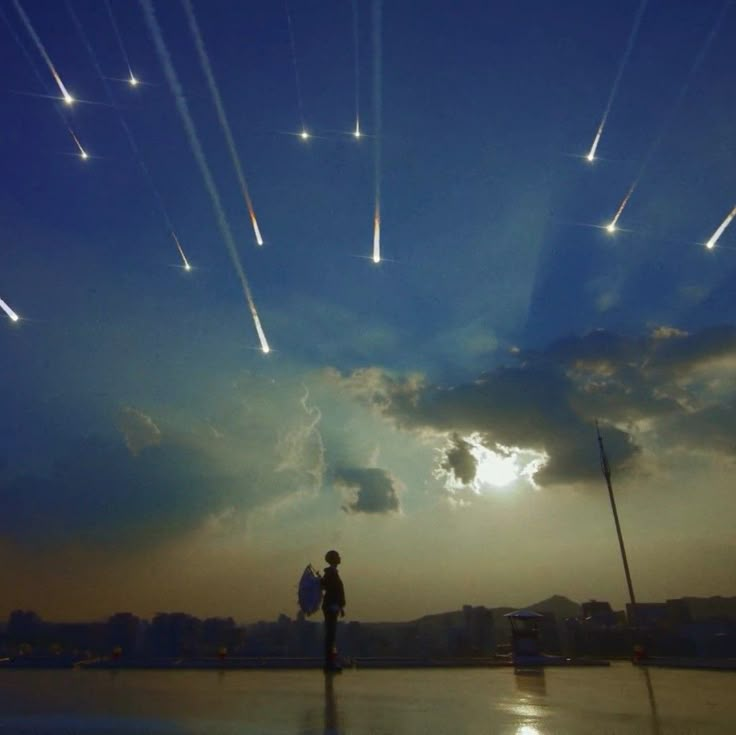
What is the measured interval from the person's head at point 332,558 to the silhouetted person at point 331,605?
0.16 ft

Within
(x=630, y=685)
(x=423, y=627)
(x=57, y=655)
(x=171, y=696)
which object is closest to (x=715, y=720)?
(x=630, y=685)

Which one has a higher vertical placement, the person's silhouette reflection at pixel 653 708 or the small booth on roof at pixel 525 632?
the small booth on roof at pixel 525 632

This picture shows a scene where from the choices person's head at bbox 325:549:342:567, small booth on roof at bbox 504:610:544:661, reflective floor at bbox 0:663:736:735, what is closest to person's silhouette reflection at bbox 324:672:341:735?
reflective floor at bbox 0:663:736:735

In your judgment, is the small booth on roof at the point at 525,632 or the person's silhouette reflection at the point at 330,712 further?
the small booth on roof at the point at 525,632

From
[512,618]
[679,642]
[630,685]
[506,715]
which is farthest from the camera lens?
[679,642]

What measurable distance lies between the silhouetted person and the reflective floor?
1717 millimetres

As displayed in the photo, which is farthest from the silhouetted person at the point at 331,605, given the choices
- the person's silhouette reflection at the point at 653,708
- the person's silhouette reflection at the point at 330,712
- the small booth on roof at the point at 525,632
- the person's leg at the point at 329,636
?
the small booth on roof at the point at 525,632

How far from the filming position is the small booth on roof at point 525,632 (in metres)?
16.1

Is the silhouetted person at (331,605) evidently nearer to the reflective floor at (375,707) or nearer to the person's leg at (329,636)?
the person's leg at (329,636)

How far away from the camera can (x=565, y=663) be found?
14836 millimetres

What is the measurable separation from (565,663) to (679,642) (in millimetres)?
6882

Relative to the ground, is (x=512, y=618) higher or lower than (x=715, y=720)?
higher

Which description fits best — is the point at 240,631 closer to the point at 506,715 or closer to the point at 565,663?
the point at 565,663

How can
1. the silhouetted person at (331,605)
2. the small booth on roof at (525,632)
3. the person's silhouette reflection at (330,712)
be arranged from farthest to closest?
the small booth on roof at (525,632) < the silhouetted person at (331,605) < the person's silhouette reflection at (330,712)
